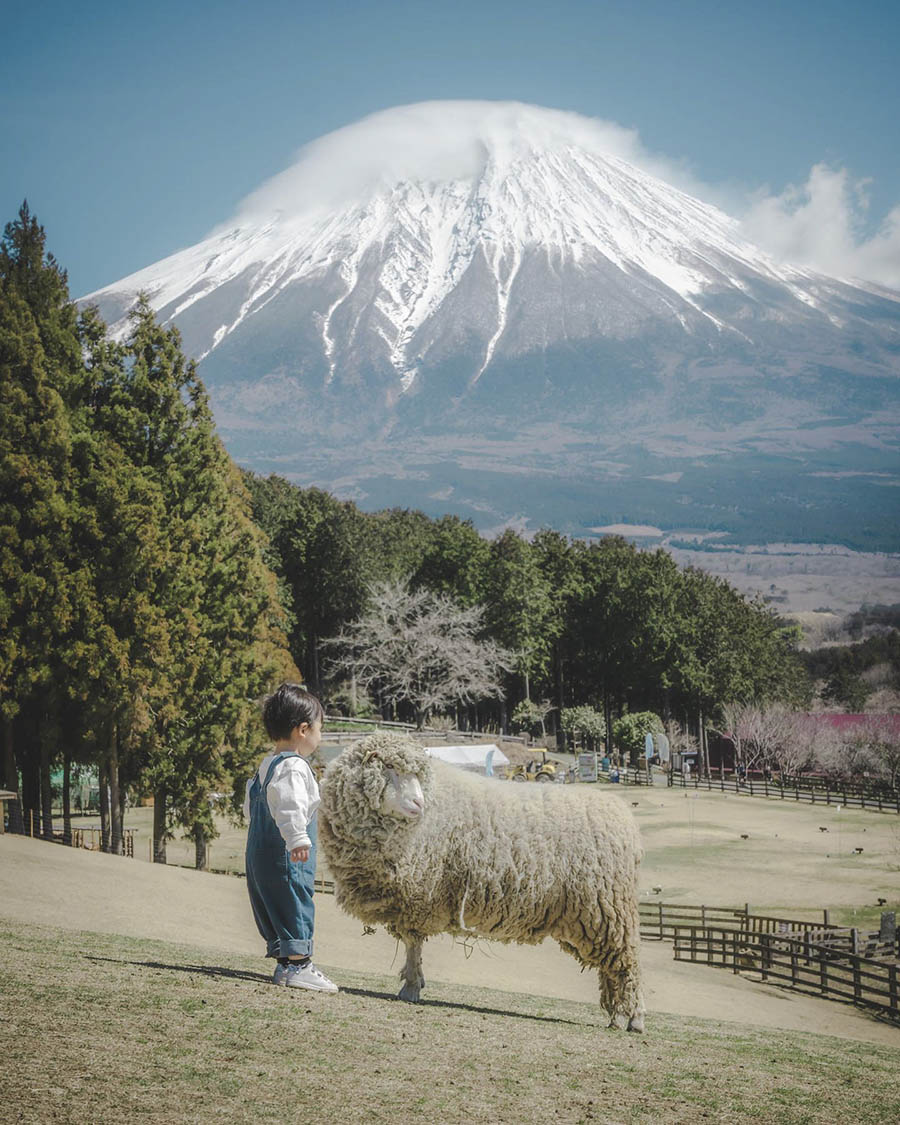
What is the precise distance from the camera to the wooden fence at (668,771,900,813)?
157ft

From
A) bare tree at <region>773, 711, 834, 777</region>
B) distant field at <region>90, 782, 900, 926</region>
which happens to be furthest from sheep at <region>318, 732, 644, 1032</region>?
bare tree at <region>773, 711, 834, 777</region>

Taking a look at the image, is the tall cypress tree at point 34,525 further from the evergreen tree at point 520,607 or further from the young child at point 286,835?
the evergreen tree at point 520,607

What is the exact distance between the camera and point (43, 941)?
397 inches

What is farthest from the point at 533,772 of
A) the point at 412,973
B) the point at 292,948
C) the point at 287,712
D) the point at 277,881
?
the point at 287,712

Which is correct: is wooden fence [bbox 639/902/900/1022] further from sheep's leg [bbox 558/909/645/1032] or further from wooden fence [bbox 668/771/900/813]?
wooden fence [bbox 668/771/900/813]

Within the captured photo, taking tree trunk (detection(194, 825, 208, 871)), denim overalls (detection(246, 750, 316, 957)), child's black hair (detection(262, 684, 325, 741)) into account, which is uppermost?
child's black hair (detection(262, 684, 325, 741))

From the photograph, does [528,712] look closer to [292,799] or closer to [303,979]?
[303,979]

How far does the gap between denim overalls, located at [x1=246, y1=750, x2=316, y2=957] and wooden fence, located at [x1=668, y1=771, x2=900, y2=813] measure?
146 ft

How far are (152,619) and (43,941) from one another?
15.0m

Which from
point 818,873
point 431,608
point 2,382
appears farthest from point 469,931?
point 431,608

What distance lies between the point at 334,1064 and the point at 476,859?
277cm

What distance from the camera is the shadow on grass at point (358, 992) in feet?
25.8

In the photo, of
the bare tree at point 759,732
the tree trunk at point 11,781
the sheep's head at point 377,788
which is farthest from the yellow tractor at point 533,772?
the sheep's head at point 377,788

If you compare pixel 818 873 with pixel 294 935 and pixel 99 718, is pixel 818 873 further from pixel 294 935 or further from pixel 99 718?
pixel 294 935
